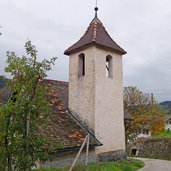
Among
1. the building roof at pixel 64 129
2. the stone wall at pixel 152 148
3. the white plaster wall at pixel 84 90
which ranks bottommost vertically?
the stone wall at pixel 152 148

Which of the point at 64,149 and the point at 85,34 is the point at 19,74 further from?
the point at 85,34

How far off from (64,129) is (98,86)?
3.10m

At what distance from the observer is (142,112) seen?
4156 centimetres

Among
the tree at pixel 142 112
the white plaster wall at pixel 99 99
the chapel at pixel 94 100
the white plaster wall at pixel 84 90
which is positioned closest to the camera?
the chapel at pixel 94 100

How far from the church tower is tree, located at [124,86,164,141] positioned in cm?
2425

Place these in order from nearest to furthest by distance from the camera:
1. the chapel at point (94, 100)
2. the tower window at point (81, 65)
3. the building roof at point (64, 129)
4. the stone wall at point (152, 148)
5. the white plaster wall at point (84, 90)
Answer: the building roof at point (64, 129) → the chapel at point (94, 100) → the white plaster wall at point (84, 90) → the tower window at point (81, 65) → the stone wall at point (152, 148)

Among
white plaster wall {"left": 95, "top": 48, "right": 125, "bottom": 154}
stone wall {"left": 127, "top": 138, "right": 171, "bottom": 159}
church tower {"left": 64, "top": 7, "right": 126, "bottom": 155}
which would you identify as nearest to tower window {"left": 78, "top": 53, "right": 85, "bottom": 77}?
church tower {"left": 64, "top": 7, "right": 126, "bottom": 155}

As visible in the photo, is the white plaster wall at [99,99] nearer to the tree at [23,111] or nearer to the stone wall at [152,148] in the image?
the tree at [23,111]

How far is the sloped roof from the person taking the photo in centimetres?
1620

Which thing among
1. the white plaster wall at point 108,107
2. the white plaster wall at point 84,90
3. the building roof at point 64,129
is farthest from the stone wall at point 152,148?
the white plaster wall at point 84,90

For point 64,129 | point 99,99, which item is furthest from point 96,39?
point 64,129

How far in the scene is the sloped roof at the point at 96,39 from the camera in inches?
638

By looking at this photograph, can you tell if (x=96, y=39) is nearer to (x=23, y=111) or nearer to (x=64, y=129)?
(x=64, y=129)

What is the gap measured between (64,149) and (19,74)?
267 inches
